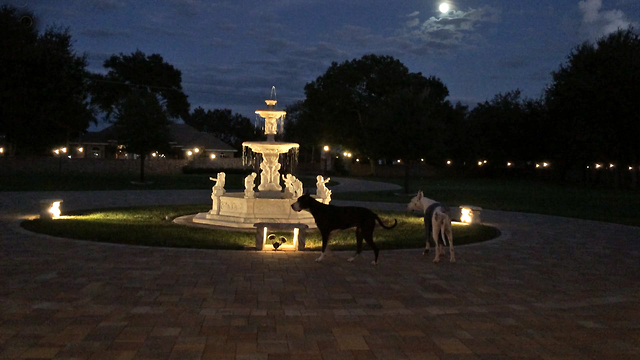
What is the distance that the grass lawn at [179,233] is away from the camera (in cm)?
1286

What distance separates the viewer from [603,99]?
40688 millimetres

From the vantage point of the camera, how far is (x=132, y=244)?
12.3 m

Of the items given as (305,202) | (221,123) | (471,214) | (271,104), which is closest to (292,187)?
(271,104)

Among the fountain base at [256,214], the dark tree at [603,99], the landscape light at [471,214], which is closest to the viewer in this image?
the fountain base at [256,214]

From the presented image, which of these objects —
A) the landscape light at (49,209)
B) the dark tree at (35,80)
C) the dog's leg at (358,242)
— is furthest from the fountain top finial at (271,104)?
the dark tree at (35,80)

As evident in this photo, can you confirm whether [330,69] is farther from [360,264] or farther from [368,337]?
[368,337]

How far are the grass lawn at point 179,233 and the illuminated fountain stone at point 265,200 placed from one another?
133cm

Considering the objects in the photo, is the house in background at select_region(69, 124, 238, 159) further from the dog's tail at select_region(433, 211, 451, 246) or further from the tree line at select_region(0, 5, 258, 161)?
the dog's tail at select_region(433, 211, 451, 246)

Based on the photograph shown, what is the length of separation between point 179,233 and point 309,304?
7767 millimetres

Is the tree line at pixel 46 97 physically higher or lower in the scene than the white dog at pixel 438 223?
higher

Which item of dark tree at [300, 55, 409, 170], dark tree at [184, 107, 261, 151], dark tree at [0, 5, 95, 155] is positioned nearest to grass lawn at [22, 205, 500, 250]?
dark tree at [0, 5, 95, 155]

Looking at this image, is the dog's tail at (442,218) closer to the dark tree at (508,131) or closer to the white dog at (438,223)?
the white dog at (438,223)

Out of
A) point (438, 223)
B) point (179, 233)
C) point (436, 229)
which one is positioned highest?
point (438, 223)

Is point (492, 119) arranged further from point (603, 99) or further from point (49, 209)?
point (49, 209)
